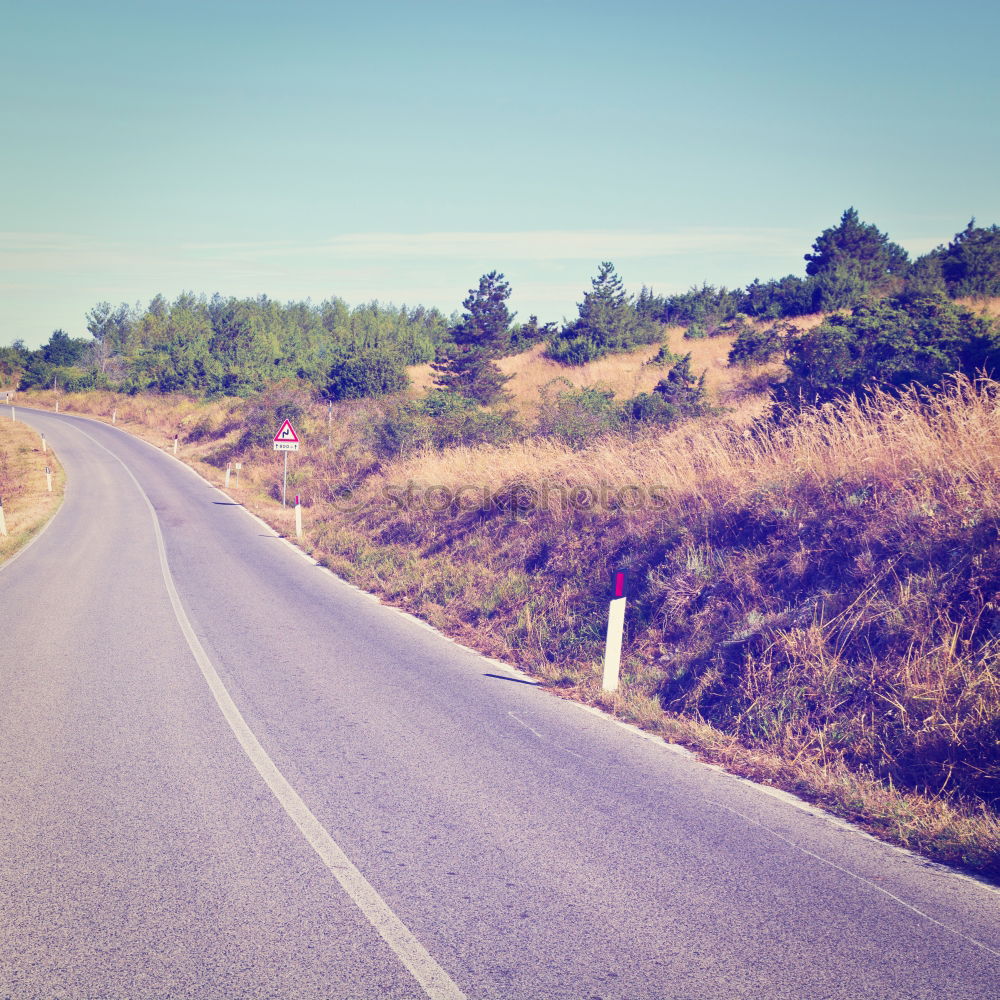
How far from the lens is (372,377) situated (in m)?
37.9

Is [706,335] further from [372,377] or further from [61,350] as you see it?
[61,350]

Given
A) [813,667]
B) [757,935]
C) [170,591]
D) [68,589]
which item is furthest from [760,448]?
[68,589]

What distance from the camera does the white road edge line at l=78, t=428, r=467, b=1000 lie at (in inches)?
118

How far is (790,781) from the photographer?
494 cm

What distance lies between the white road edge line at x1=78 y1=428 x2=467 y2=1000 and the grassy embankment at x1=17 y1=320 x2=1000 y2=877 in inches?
113

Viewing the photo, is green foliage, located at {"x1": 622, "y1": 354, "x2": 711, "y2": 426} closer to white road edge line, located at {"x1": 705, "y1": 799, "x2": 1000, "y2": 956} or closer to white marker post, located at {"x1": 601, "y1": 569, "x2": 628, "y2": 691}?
white marker post, located at {"x1": 601, "y1": 569, "x2": 628, "y2": 691}

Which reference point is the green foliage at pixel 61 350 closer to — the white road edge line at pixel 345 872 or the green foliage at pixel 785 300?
the green foliage at pixel 785 300

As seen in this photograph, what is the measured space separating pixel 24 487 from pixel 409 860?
3085 centimetres

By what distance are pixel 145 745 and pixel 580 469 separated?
8303mm

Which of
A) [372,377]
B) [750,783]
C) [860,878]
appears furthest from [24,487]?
[860,878]

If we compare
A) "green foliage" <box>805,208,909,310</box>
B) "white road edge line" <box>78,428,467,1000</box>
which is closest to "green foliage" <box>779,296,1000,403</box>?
"white road edge line" <box>78,428,467,1000</box>

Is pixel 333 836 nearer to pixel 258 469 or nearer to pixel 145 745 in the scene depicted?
pixel 145 745

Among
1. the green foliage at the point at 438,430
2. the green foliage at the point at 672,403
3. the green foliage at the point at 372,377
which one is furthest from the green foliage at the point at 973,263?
the green foliage at the point at 372,377

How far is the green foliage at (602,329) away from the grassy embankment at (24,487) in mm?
24013
